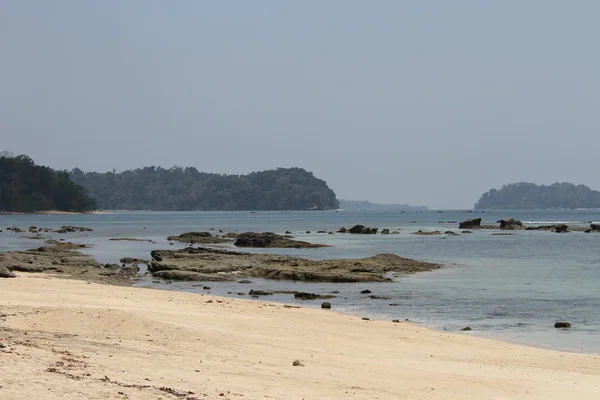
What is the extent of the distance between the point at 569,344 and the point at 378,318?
6.30 metres

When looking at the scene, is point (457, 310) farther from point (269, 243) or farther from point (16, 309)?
point (269, 243)

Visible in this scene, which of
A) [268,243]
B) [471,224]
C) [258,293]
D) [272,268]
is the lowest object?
[258,293]

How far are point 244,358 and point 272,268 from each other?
25953 mm

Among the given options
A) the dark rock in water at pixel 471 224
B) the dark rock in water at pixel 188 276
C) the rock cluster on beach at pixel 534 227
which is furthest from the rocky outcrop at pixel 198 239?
the rock cluster on beach at pixel 534 227

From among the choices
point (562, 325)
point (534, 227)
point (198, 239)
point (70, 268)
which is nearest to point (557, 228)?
point (534, 227)

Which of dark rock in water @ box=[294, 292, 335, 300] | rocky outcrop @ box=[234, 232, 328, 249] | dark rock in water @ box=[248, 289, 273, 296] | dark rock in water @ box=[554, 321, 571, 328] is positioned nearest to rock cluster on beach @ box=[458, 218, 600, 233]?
rocky outcrop @ box=[234, 232, 328, 249]

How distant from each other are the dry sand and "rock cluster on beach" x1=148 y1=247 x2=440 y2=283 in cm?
1474

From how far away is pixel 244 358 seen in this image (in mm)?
13312

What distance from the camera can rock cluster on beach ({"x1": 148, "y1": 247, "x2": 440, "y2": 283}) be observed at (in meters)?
36.5

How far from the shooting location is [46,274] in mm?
32250

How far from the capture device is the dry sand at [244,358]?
10109 millimetres

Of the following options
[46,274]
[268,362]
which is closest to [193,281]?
[46,274]

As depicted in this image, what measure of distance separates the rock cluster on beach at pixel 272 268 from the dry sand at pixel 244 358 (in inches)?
580

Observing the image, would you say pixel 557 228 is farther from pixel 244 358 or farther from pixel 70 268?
pixel 244 358
